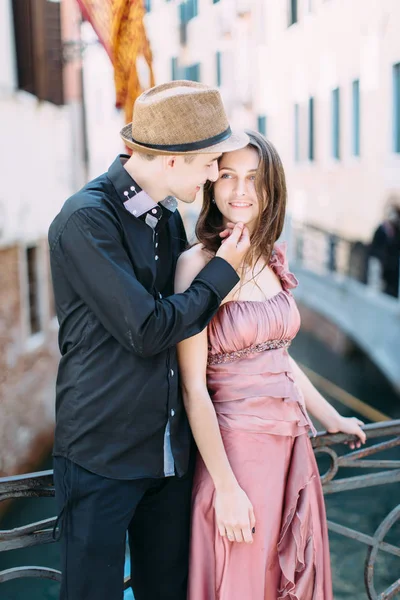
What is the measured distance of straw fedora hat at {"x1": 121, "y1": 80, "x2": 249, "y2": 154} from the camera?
4.25 feet

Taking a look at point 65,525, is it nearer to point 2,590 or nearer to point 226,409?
point 226,409

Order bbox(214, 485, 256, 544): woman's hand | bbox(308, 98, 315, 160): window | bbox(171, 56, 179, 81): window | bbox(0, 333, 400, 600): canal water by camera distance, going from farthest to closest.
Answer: bbox(308, 98, 315, 160): window, bbox(171, 56, 179, 81): window, bbox(0, 333, 400, 600): canal water, bbox(214, 485, 256, 544): woman's hand

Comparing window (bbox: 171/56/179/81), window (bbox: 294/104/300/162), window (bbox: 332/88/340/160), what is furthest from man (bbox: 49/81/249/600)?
window (bbox: 332/88/340/160)

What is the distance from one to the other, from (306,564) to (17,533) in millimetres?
660

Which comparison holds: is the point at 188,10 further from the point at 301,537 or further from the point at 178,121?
the point at 301,537

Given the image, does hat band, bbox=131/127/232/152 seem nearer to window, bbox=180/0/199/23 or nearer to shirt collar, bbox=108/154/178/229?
shirt collar, bbox=108/154/178/229

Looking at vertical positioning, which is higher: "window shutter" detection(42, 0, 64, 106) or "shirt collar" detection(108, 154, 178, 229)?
"window shutter" detection(42, 0, 64, 106)

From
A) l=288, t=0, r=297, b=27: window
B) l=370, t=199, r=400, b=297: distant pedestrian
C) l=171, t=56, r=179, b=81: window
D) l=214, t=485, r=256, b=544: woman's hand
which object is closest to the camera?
l=214, t=485, r=256, b=544: woman's hand

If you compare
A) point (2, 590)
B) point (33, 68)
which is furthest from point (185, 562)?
point (33, 68)

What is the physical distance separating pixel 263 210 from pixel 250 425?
0.49 m

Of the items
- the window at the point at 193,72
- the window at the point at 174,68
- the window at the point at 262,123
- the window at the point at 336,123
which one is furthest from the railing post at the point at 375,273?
the window at the point at 174,68

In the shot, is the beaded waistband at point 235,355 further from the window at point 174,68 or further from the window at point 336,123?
the window at point 336,123

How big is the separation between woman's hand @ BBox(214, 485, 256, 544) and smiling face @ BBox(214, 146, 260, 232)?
23.9 inches

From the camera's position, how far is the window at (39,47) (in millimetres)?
3178
